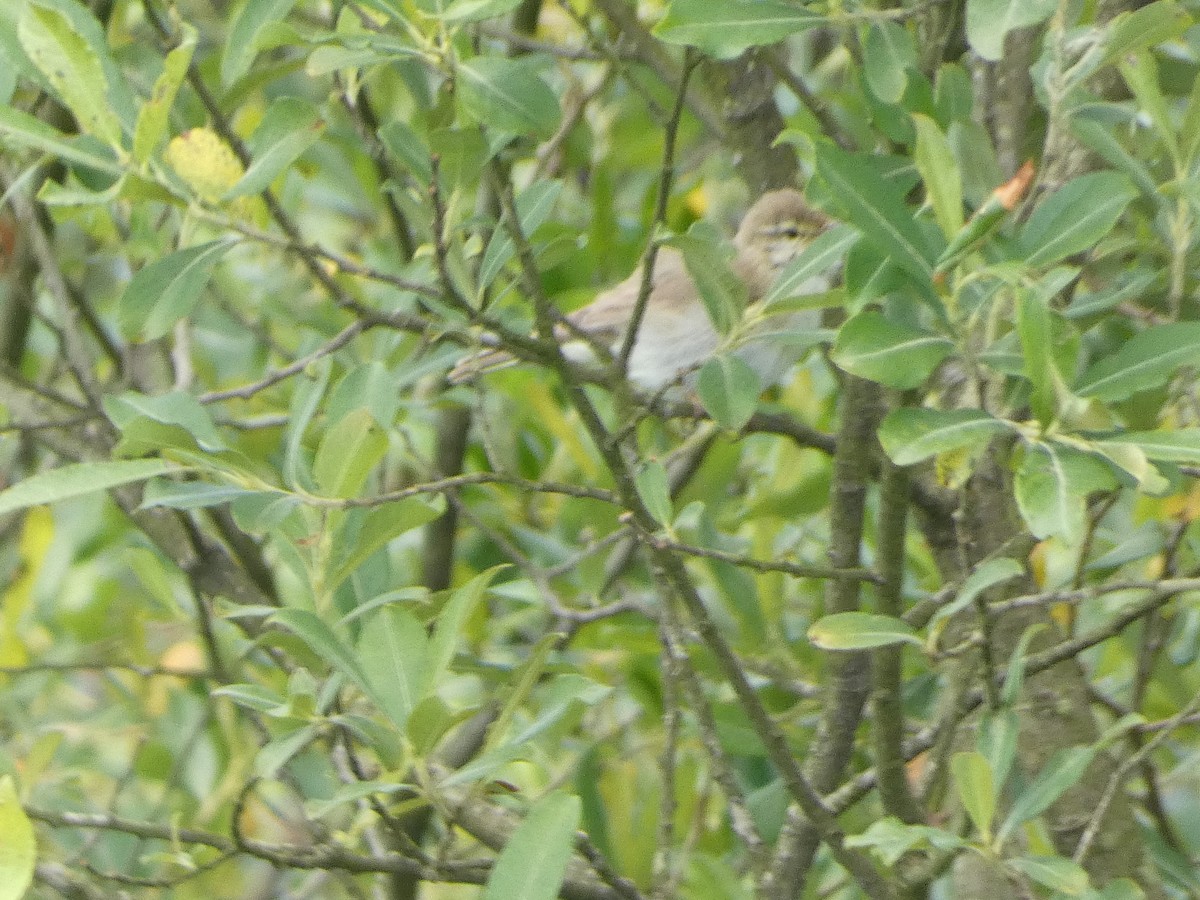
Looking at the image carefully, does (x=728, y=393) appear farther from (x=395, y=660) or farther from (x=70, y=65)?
(x=70, y=65)

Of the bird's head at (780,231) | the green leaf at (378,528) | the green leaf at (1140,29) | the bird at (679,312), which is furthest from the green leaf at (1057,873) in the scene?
the bird at (679,312)

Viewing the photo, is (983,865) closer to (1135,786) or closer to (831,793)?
(831,793)

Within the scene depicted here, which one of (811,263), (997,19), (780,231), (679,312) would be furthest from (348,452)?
(679,312)

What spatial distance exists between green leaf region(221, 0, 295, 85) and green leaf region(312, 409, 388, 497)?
1.26 ft

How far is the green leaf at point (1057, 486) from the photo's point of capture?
1100mm

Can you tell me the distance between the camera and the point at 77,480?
4.14ft

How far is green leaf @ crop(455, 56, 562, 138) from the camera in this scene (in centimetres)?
130

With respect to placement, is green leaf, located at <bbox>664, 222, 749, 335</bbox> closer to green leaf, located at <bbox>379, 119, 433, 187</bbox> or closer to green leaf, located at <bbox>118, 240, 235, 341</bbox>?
green leaf, located at <bbox>379, 119, 433, 187</bbox>

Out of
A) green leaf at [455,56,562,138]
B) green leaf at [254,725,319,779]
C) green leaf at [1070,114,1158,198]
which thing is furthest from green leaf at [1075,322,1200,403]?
green leaf at [254,725,319,779]

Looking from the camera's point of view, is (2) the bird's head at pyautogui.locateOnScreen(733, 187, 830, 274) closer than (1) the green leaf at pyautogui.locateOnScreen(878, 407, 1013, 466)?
No

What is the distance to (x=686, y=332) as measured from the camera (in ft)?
11.7

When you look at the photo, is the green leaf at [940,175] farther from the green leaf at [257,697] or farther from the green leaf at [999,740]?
the green leaf at [257,697]

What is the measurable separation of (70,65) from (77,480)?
1.07 feet

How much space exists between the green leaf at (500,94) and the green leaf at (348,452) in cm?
28
